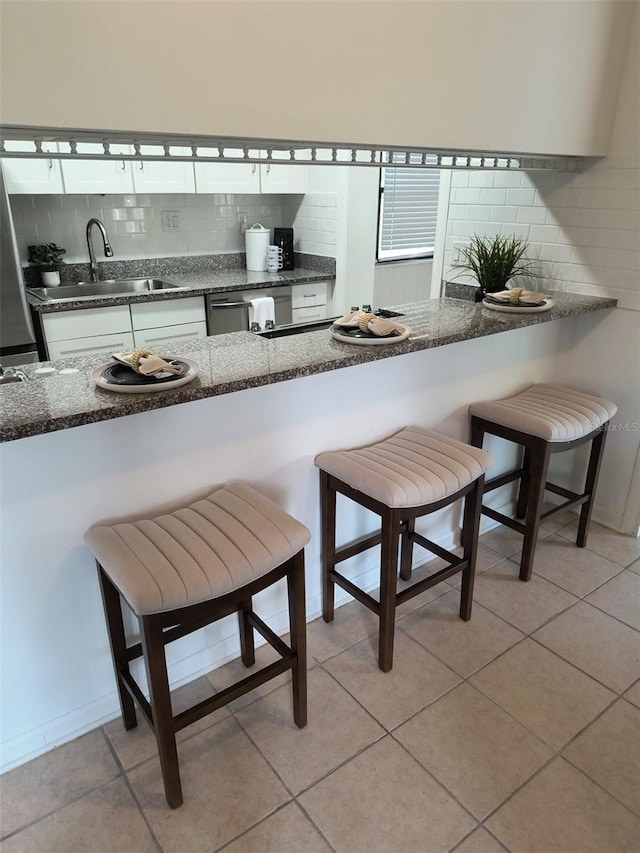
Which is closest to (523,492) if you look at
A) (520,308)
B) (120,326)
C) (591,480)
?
(591,480)

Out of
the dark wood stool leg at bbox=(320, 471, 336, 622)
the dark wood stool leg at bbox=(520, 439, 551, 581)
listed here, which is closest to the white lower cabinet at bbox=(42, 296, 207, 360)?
the dark wood stool leg at bbox=(320, 471, 336, 622)

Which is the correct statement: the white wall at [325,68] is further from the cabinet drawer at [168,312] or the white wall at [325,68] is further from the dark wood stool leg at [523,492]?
the cabinet drawer at [168,312]

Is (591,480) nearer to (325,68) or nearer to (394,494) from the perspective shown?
(394,494)

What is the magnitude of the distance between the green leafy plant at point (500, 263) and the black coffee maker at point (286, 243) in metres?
1.65

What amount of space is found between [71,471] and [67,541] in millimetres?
200

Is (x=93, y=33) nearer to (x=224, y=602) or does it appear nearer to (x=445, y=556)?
(x=224, y=602)

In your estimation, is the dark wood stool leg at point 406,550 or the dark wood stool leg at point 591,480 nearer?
the dark wood stool leg at point 406,550

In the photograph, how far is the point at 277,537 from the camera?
1498mm

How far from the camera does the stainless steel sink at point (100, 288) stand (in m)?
3.40

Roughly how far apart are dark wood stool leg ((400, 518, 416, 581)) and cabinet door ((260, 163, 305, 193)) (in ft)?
8.49

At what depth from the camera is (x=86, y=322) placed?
3.19 m

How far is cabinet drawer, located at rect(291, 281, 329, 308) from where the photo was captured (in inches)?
155

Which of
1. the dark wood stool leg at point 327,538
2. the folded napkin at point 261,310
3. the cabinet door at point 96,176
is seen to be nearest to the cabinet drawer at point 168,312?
the folded napkin at point 261,310

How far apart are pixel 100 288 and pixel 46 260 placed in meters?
0.33
